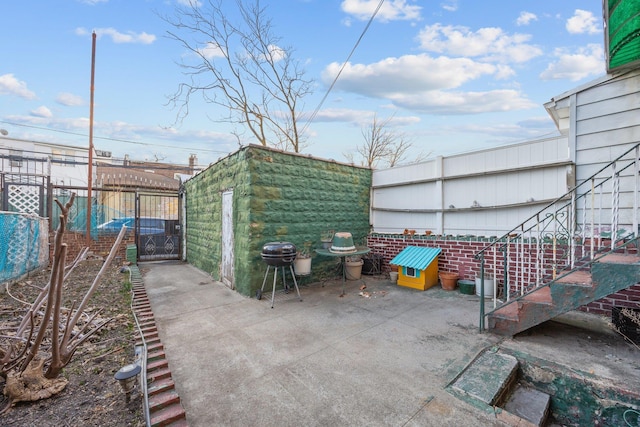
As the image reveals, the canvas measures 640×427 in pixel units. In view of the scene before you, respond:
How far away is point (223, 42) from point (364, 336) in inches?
445

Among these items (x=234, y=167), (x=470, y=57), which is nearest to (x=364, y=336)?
(x=234, y=167)

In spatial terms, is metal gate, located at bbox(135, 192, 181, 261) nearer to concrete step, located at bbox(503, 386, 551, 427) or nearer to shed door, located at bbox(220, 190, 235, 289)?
shed door, located at bbox(220, 190, 235, 289)

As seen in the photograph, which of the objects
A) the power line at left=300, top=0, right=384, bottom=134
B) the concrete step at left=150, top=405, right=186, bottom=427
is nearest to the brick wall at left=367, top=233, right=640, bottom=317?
the concrete step at left=150, top=405, right=186, bottom=427

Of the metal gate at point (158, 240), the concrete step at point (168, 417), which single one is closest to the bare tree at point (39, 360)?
the concrete step at point (168, 417)

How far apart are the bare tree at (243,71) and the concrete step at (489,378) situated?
34.8 feet

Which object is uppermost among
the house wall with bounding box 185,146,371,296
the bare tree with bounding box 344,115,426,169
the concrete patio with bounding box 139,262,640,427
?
the bare tree with bounding box 344,115,426,169

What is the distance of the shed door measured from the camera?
5.92 m

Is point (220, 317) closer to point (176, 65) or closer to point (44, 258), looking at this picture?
point (44, 258)

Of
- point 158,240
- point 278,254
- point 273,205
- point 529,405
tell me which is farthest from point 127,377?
point 158,240

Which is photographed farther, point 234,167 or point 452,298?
point 234,167

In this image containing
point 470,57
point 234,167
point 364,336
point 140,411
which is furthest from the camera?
point 470,57

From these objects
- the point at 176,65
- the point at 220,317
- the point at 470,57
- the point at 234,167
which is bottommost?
the point at 220,317

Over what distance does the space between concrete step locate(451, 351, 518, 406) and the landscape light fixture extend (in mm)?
2648

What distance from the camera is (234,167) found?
584cm
